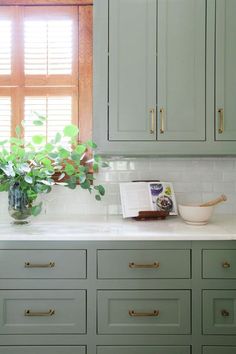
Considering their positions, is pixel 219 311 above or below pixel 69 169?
below

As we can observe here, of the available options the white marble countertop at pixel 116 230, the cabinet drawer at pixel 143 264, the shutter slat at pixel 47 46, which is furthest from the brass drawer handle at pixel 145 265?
the shutter slat at pixel 47 46

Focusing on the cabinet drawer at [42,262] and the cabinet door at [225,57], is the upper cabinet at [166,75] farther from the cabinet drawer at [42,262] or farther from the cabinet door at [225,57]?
the cabinet drawer at [42,262]

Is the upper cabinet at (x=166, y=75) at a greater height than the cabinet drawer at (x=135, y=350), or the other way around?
the upper cabinet at (x=166, y=75)

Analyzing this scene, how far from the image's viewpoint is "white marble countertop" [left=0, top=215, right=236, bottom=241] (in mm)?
1497

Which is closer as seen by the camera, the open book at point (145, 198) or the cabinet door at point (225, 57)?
the cabinet door at point (225, 57)

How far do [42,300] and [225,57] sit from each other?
1.77 meters

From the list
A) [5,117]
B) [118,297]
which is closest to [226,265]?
[118,297]

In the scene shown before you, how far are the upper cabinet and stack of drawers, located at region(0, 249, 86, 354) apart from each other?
730mm

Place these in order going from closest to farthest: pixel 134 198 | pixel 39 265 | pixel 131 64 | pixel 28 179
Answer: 1. pixel 39 265
2. pixel 28 179
3. pixel 131 64
4. pixel 134 198

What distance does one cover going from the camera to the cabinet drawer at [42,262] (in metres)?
1.50

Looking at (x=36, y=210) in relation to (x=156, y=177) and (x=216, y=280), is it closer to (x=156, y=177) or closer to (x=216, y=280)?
(x=156, y=177)

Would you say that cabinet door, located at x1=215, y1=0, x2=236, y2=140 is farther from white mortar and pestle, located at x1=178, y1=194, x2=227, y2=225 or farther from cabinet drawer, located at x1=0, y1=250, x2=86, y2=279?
cabinet drawer, located at x1=0, y1=250, x2=86, y2=279

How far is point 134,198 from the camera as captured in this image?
74.9 inches

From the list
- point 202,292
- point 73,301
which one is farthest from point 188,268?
point 73,301
